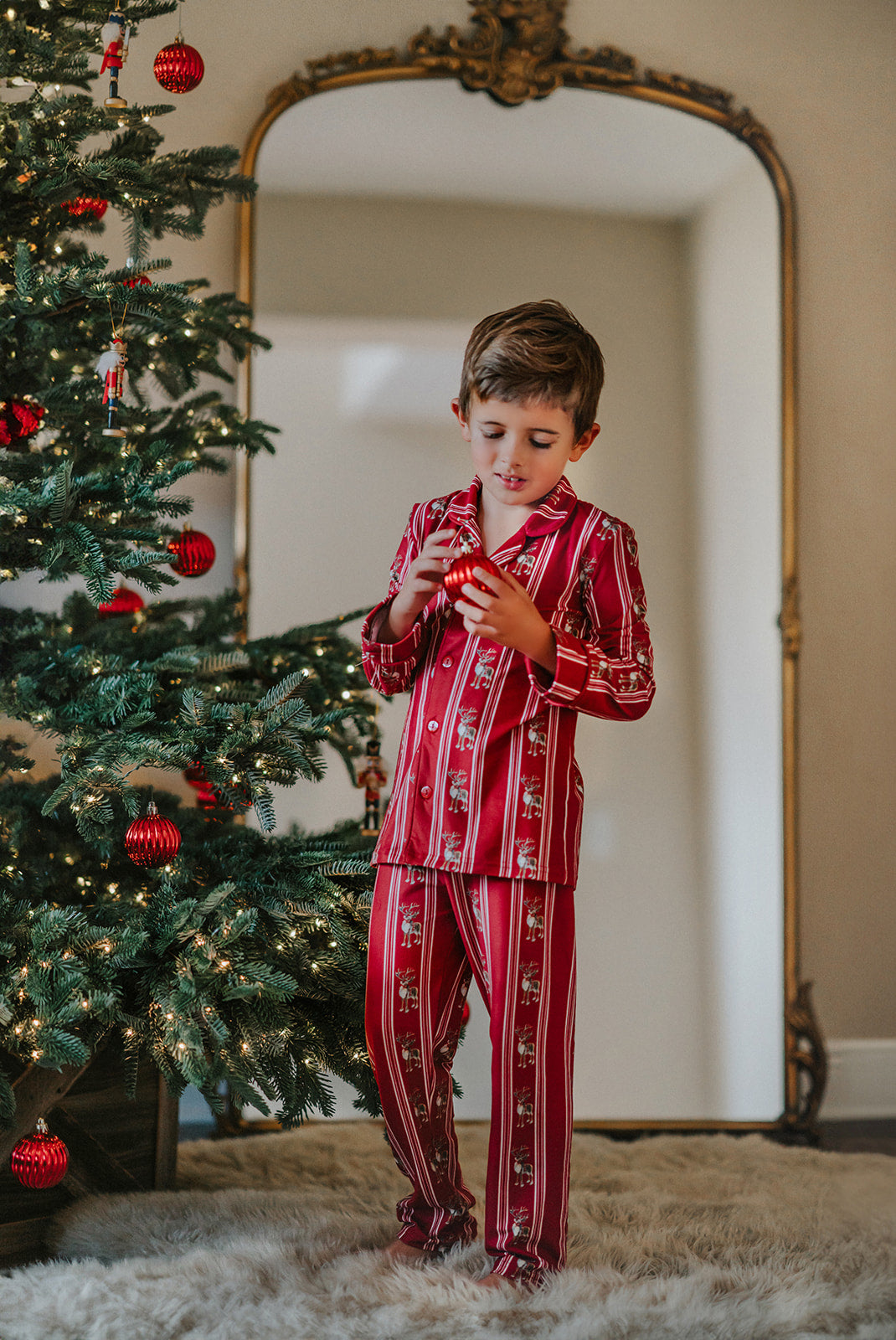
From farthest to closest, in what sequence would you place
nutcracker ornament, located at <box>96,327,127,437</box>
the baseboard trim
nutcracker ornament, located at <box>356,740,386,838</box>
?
the baseboard trim < nutcracker ornament, located at <box>356,740,386,838</box> < nutcracker ornament, located at <box>96,327,127,437</box>

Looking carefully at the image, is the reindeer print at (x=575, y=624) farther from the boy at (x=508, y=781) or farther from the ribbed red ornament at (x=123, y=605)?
the ribbed red ornament at (x=123, y=605)

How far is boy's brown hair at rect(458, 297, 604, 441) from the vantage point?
117 centimetres

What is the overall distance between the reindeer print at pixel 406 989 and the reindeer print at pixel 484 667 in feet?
1.05

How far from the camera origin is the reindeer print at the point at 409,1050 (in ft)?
4.08

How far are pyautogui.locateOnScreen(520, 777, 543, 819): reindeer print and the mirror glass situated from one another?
2.95 ft

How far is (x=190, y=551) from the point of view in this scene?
1.64 m

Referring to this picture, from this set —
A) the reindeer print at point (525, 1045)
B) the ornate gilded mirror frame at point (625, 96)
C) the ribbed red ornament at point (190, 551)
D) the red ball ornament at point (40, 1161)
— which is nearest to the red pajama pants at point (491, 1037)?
the reindeer print at point (525, 1045)

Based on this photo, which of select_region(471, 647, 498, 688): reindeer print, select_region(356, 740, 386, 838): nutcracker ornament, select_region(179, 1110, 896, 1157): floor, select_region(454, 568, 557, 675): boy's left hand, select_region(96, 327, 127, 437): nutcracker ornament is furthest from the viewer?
select_region(179, 1110, 896, 1157): floor

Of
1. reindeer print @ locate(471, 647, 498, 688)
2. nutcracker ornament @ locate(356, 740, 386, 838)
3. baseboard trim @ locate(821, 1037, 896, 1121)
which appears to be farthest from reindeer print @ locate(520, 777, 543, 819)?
baseboard trim @ locate(821, 1037, 896, 1121)

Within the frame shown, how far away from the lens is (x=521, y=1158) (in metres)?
1.21

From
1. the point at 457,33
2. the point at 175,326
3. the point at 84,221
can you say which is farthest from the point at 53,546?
the point at 457,33

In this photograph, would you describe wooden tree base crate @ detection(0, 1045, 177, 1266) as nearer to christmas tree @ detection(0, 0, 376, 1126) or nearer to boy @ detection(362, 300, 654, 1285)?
christmas tree @ detection(0, 0, 376, 1126)

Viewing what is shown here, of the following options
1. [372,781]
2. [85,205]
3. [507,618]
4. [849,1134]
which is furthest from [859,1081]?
[85,205]

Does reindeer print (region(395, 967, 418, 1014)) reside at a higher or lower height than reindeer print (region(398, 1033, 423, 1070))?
higher
